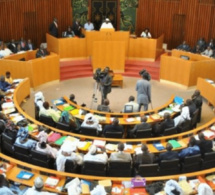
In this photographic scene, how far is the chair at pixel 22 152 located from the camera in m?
7.56

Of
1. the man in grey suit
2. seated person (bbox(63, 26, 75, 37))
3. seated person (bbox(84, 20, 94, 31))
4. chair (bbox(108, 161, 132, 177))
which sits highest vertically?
seated person (bbox(84, 20, 94, 31))

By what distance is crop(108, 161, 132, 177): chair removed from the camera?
7.02m

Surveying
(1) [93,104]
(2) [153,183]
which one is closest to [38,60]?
(1) [93,104]

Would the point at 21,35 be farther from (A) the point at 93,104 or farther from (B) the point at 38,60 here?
(A) the point at 93,104

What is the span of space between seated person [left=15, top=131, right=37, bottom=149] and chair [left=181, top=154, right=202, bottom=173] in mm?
3187

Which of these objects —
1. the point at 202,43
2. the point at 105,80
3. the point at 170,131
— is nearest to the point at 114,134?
the point at 170,131

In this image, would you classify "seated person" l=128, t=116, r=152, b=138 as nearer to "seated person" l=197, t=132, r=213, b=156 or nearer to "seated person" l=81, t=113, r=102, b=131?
"seated person" l=81, t=113, r=102, b=131

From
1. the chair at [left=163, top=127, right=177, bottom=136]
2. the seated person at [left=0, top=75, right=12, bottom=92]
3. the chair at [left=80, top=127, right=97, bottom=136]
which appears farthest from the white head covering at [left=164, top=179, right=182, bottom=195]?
the seated person at [left=0, top=75, right=12, bottom=92]

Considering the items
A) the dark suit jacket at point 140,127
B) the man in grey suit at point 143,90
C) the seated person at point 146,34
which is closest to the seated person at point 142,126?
the dark suit jacket at point 140,127

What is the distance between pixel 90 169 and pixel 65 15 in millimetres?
11625

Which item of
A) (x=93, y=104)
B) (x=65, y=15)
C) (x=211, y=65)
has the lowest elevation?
(x=93, y=104)

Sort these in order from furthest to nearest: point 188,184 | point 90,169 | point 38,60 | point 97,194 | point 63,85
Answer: point 63,85 → point 38,60 → point 90,169 → point 188,184 → point 97,194

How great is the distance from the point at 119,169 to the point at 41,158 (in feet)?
5.33

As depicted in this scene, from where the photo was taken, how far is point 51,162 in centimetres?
743
